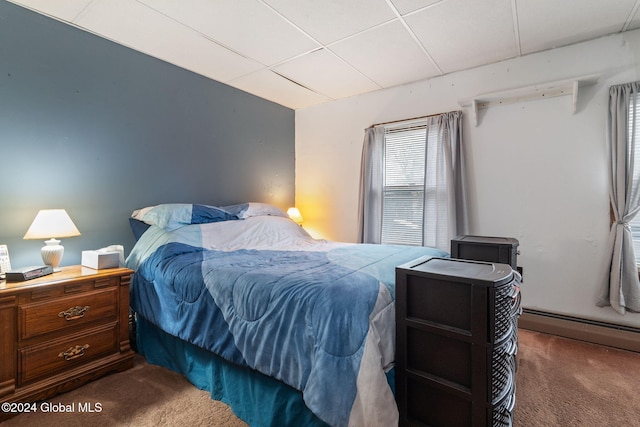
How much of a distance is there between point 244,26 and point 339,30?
28.7 inches

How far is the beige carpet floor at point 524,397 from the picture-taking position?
150 centimetres

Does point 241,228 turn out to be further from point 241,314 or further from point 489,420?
point 489,420

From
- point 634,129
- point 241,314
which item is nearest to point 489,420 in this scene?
point 241,314

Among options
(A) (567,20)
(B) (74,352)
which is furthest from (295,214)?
(A) (567,20)

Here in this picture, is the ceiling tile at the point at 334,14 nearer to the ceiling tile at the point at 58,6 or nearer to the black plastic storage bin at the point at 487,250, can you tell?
the ceiling tile at the point at 58,6

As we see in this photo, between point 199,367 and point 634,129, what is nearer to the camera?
point 199,367

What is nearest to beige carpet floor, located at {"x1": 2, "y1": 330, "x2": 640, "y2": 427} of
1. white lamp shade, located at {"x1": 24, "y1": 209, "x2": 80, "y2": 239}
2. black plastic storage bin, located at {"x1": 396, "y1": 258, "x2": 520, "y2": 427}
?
black plastic storage bin, located at {"x1": 396, "y1": 258, "x2": 520, "y2": 427}

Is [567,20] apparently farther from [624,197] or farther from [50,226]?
[50,226]

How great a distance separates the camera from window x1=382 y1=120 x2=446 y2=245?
320cm

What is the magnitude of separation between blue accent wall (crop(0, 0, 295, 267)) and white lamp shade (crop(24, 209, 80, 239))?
1.01 ft

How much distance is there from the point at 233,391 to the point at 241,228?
1434 mm

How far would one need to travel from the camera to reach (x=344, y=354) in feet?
3.76

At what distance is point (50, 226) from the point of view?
6.23ft

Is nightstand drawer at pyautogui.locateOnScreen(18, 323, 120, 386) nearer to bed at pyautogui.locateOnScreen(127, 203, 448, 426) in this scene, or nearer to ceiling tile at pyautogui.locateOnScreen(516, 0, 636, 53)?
bed at pyautogui.locateOnScreen(127, 203, 448, 426)
